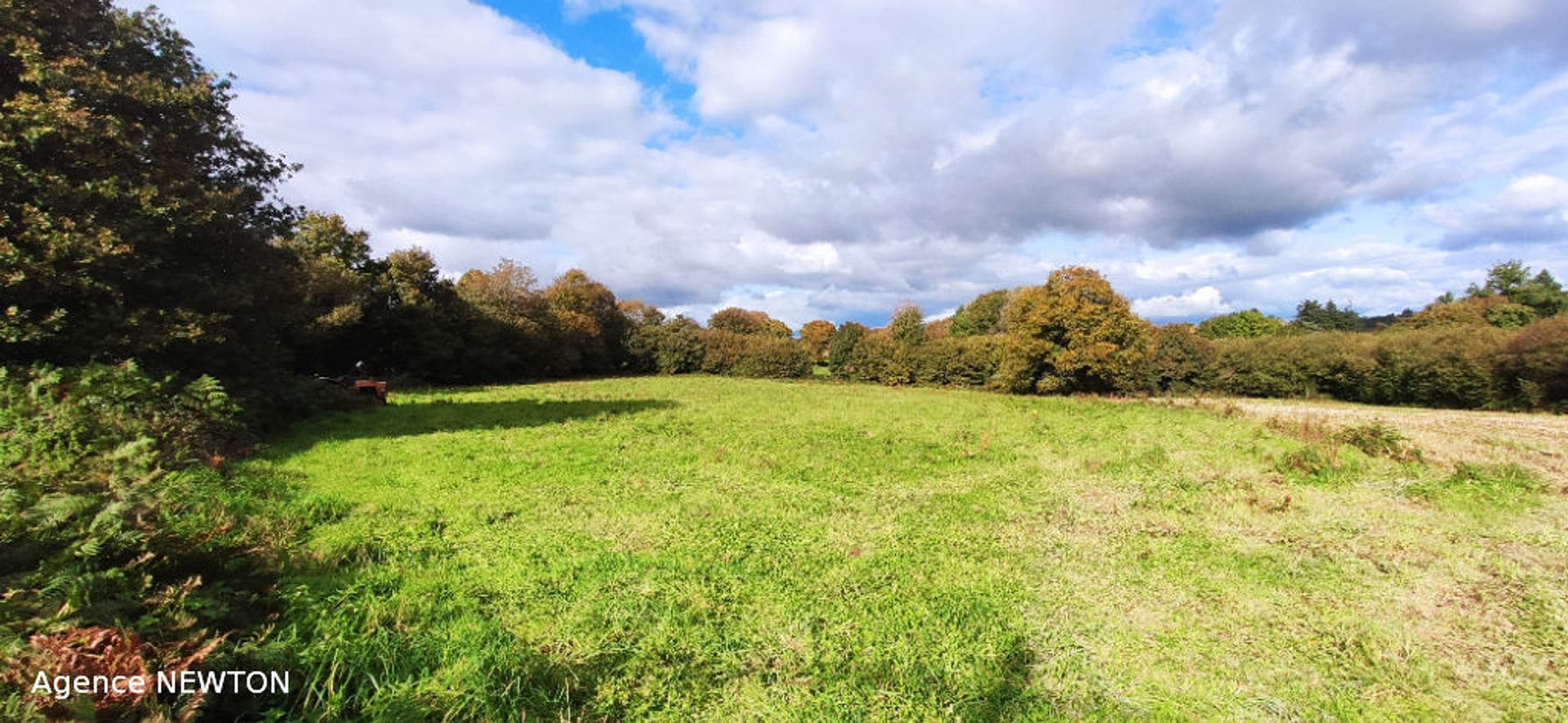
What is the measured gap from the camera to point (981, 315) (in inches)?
2872

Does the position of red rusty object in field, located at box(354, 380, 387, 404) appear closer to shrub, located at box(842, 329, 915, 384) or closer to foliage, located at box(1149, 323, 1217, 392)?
shrub, located at box(842, 329, 915, 384)

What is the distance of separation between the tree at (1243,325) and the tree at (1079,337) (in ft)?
137

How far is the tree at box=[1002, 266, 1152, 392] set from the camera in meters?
28.3

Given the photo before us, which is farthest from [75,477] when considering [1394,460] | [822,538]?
[1394,460]

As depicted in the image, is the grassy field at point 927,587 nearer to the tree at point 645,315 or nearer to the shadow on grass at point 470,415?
the shadow on grass at point 470,415

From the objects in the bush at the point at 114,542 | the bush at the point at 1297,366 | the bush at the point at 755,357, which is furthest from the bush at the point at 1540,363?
the bush at the point at 114,542

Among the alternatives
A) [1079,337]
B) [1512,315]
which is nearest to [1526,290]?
[1512,315]

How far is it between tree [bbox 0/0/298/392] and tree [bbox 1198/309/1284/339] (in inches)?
2904

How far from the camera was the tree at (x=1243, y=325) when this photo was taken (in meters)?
62.2

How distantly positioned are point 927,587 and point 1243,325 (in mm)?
75885

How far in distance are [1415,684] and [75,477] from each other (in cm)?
1102

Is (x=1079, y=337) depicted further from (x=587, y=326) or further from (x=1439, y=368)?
(x=587, y=326)

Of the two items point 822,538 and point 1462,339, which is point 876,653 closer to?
point 822,538

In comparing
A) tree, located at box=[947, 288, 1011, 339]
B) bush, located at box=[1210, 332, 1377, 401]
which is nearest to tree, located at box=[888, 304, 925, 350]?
tree, located at box=[947, 288, 1011, 339]
